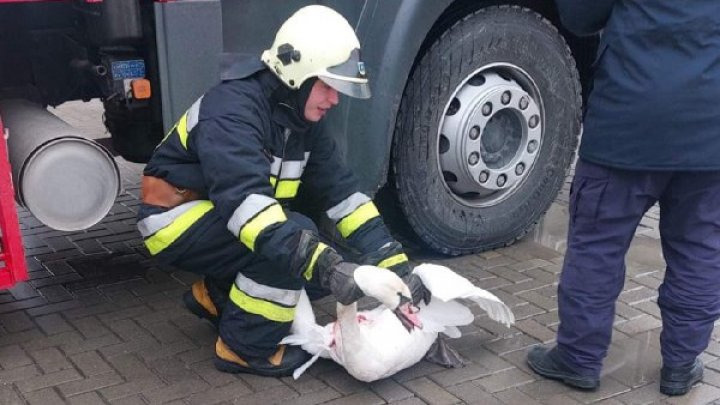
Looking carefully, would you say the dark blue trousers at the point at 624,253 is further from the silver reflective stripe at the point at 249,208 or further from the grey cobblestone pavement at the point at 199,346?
the silver reflective stripe at the point at 249,208

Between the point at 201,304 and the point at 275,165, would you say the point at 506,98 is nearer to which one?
the point at 275,165

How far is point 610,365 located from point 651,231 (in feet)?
5.64

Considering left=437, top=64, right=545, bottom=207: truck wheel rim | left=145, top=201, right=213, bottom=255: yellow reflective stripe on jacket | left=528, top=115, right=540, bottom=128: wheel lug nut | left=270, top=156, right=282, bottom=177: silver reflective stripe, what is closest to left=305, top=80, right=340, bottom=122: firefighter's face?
left=270, top=156, right=282, bottom=177: silver reflective stripe

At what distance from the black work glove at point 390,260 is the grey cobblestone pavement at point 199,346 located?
36cm

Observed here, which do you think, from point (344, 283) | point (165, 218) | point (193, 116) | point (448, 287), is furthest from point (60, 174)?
point (448, 287)

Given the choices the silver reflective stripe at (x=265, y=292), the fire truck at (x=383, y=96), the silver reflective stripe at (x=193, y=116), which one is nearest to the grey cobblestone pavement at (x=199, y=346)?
the silver reflective stripe at (x=265, y=292)

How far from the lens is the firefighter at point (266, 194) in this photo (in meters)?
2.82

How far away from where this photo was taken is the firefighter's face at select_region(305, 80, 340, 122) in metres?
3.00

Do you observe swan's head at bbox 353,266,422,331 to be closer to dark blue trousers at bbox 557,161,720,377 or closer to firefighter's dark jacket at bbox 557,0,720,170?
dark blue trousers at bbox 557,161,720,377

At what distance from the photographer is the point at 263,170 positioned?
9.32 ft

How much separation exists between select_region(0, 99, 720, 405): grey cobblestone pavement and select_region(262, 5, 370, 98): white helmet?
1.03 meters

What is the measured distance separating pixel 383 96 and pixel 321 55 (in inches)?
30.1

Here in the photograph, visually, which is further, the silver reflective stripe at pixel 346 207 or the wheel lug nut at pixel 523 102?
the wheel lug nut at pixel 523 102

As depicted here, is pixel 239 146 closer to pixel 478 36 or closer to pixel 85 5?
pixel 85 5
